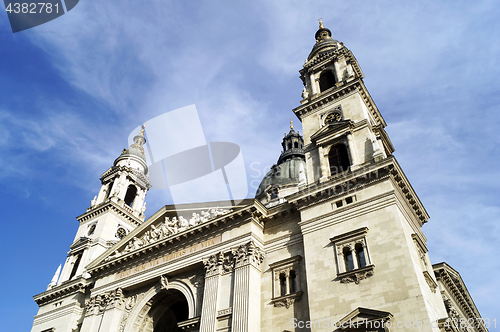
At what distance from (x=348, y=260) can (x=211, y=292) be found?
850 cm

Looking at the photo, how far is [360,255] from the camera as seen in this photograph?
20000 mm

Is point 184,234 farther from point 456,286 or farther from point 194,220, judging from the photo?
point 456,286

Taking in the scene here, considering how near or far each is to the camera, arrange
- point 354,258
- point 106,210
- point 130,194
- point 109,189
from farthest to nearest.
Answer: point 130,194
point 109,189
point 106,210
point 354,258

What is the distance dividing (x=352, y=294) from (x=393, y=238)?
3.49 m

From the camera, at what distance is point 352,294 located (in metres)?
18.6

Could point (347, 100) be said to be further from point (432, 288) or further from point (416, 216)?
point (432, 288)

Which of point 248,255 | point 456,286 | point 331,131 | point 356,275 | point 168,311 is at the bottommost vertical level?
point 356,275

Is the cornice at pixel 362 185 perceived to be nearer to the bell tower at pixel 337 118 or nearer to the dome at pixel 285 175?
the bell tower at pixel 337 118

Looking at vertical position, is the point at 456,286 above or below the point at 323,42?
below

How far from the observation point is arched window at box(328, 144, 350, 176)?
983 inches

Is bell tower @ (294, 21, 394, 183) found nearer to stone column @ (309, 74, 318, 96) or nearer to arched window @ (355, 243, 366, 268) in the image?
stone column @ (309, 74, 318, 96)

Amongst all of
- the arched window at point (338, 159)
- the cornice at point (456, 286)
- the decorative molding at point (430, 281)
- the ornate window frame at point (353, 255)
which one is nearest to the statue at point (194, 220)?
the arched window at point (338, 159)

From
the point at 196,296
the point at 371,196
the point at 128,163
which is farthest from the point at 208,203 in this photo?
the point at 128,163

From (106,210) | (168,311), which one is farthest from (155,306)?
(106,210)
